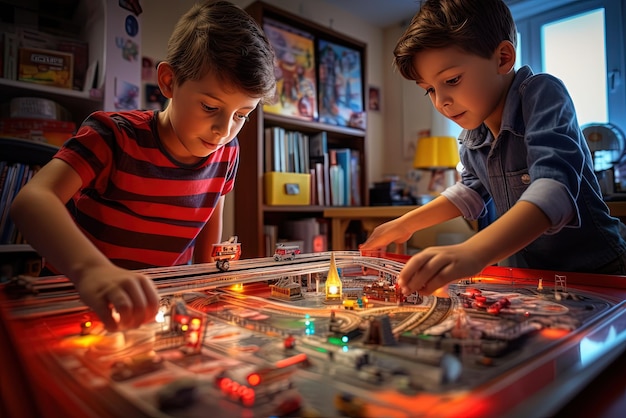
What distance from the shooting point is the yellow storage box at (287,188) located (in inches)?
91.6

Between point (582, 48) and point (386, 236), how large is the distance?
8.25 ft

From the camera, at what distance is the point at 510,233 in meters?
0.59

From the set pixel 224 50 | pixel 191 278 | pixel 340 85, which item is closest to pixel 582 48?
pixel 340 85

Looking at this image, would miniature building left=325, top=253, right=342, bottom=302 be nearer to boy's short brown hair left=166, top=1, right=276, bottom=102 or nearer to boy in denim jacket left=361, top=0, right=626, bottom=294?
boy in denim jacket left=361, top=0, right=626, bottom=294

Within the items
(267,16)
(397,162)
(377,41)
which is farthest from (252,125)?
(377,41)

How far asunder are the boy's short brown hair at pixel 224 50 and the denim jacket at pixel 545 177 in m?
0.54

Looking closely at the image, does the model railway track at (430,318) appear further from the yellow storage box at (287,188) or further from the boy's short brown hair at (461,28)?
the yellow storage box at (287,188)

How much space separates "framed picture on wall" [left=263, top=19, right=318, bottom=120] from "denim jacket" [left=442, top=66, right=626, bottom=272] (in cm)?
150

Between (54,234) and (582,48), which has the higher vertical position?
(582,48)

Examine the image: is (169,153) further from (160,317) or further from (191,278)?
(160,317)

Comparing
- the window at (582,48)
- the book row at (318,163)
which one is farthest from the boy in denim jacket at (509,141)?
the window at (582,48)

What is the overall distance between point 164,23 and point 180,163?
1.66 m

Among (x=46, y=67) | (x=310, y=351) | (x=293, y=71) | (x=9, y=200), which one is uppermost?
(x=293, y=71)

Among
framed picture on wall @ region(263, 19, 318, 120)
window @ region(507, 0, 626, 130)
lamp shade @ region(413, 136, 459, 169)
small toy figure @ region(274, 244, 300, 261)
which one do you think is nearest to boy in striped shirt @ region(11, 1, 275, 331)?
small toy figure @ region(274, 244, 300, 261)
